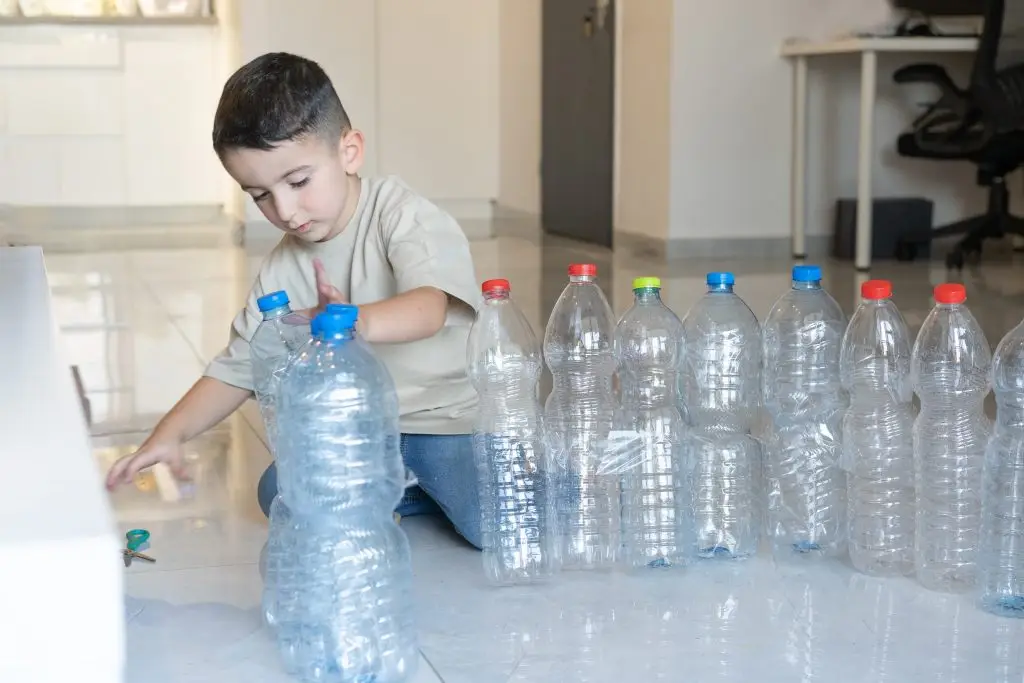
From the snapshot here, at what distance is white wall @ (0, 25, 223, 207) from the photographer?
7051 mm

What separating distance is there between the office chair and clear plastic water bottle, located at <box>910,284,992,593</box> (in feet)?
10.9

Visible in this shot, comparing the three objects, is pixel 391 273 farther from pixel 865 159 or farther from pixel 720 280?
pixel 865 159

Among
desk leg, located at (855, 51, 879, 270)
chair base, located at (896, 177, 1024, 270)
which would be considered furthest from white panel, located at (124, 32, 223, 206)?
chair base, located at (896, 177, 1024, 270)

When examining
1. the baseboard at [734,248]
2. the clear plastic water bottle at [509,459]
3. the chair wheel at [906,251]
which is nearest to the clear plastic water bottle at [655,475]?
the clear plastic water bottle at [509,459]

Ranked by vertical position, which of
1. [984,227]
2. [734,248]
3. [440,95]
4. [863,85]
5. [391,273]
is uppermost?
[440,95]

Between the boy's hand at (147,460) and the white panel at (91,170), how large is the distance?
234 inches

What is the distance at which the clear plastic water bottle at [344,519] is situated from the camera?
4.44ft

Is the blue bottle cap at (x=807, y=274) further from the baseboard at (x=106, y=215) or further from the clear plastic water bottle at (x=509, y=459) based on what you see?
the baseboard at (x=106, y=215)

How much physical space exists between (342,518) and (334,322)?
9.0 inches

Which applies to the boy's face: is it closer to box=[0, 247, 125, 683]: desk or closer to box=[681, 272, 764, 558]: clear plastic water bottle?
box=[681, 272, 764, 558]: clear plastic water bottle

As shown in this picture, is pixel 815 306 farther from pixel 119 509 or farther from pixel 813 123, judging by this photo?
pixel 813 123

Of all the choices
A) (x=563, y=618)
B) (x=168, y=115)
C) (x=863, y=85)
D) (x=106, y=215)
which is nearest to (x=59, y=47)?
(x=168, y=115)

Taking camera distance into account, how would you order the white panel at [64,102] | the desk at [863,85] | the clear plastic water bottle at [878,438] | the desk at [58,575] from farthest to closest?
the white panel at [64,102], the desk at [863,85], the clear plastic water bottle at [878,438], the desk at [58,575]

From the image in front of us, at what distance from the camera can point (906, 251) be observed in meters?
5.45
